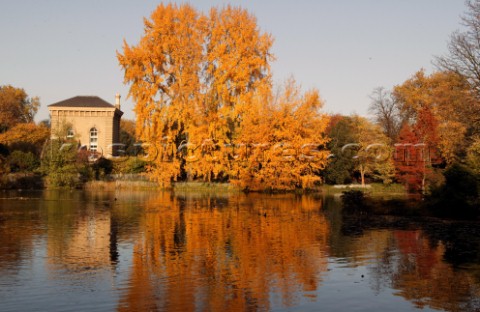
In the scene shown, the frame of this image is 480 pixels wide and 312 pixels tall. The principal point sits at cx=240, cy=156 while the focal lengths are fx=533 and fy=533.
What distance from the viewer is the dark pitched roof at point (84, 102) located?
66062 millimetres

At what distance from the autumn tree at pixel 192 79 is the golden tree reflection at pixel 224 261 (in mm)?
20034

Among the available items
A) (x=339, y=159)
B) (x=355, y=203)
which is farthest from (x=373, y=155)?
(x=355, y=203)

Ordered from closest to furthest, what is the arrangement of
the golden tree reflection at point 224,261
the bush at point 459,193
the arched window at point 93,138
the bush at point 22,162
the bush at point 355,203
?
the golden tree reflection at point 224,261 < the bush at point 459,193 < the bush at point 355,203 < the bush at point 22,162 < the arched window at point 93,138

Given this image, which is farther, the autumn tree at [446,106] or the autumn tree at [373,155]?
the autumn tree at [373,155]

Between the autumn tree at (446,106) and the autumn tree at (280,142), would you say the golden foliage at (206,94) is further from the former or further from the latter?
the autumn tree at (446,106)

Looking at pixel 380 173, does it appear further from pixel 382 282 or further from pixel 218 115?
Result: pixel 382 282

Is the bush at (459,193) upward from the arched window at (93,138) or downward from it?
downward

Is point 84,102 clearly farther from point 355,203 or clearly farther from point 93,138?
point 355,203

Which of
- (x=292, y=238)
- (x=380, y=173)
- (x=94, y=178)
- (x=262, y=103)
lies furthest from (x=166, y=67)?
(x=292, y=238)

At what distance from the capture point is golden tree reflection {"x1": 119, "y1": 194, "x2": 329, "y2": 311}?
10594 millimetres

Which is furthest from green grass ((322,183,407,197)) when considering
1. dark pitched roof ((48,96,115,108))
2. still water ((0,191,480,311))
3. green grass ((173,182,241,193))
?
dark pitched roof ((48,96,115,108))

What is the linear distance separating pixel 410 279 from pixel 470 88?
18.7 m

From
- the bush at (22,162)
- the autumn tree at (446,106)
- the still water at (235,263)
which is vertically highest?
the autumn tree at (446,106)

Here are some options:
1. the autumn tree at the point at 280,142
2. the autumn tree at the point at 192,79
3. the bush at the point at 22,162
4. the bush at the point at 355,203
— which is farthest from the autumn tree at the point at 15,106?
the bush at the point at 355,203
